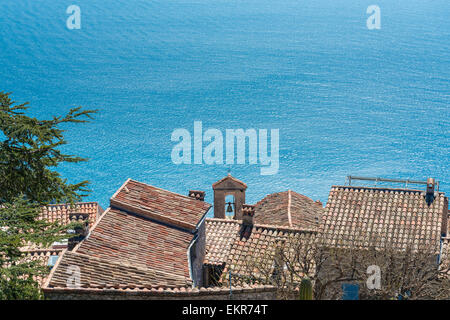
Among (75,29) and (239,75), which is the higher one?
(75,29)

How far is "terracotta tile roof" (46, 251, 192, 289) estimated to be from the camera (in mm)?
18047

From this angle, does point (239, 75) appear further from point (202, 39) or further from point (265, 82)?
point (202, 39)

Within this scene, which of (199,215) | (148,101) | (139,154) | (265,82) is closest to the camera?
(199,215)

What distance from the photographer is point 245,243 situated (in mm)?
26219

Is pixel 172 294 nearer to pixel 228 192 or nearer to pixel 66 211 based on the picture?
pixel 228 192

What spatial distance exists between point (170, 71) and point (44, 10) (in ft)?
150

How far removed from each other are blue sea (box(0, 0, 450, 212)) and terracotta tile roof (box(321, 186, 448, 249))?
39927 mm

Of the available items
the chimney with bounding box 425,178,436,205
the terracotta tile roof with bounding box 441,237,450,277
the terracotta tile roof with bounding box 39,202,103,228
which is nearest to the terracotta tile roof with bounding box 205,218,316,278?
the terracotta tile roof with bounding box 441,237,450,277

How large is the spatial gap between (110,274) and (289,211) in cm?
1354

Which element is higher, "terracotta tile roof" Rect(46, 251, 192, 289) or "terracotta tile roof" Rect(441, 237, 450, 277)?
"terracotta tile roof" Rect(46, 251, 192, 289)

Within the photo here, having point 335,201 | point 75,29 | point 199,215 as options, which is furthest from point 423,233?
point 75,29

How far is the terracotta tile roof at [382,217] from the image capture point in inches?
1030

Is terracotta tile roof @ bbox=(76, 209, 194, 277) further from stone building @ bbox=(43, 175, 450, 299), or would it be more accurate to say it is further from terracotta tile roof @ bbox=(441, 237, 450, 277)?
terracotta tile roof @ bbox=(441, 237, 450, 277)
